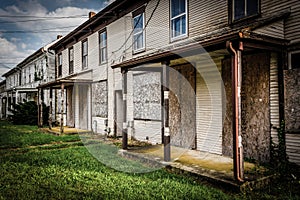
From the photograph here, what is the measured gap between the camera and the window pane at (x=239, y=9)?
697 centimetres

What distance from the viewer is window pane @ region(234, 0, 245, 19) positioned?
6972 mm

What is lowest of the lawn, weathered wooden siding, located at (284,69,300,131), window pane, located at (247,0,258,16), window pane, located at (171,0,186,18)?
the lawn

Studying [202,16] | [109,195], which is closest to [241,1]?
[202,16]

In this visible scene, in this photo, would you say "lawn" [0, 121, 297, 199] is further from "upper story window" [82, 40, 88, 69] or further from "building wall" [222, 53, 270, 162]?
"upper story window" [82, 40, 88, 69]

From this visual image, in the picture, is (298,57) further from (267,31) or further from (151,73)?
(151,73)

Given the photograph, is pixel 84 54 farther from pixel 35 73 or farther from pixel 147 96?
pixel 35 73

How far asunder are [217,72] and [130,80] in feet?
15.8

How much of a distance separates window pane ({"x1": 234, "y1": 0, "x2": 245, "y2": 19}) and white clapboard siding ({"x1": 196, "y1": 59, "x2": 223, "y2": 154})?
4.21 feet

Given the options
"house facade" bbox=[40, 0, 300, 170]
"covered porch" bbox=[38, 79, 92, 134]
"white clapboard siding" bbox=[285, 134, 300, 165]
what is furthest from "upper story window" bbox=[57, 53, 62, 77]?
"white clapboard siding" bbox=[285, 134, 300, 165]

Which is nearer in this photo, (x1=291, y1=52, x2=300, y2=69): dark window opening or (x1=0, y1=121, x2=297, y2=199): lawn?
(x1=0, y1=121, x2=297, y2=199): lawn

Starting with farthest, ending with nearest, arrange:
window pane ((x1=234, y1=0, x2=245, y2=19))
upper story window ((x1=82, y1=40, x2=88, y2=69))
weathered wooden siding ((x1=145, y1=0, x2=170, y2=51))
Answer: upper story window ((x1=82, y1=40, x2=88, y2=69)) → weathered wooden siding ((x1=145, y1=0, x2=170, y2=51)) → window pane ((x1=234, y1=0, x2=245, y2=19))

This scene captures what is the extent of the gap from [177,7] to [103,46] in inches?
230

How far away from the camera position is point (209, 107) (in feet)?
26.2

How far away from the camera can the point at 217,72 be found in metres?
7.71
